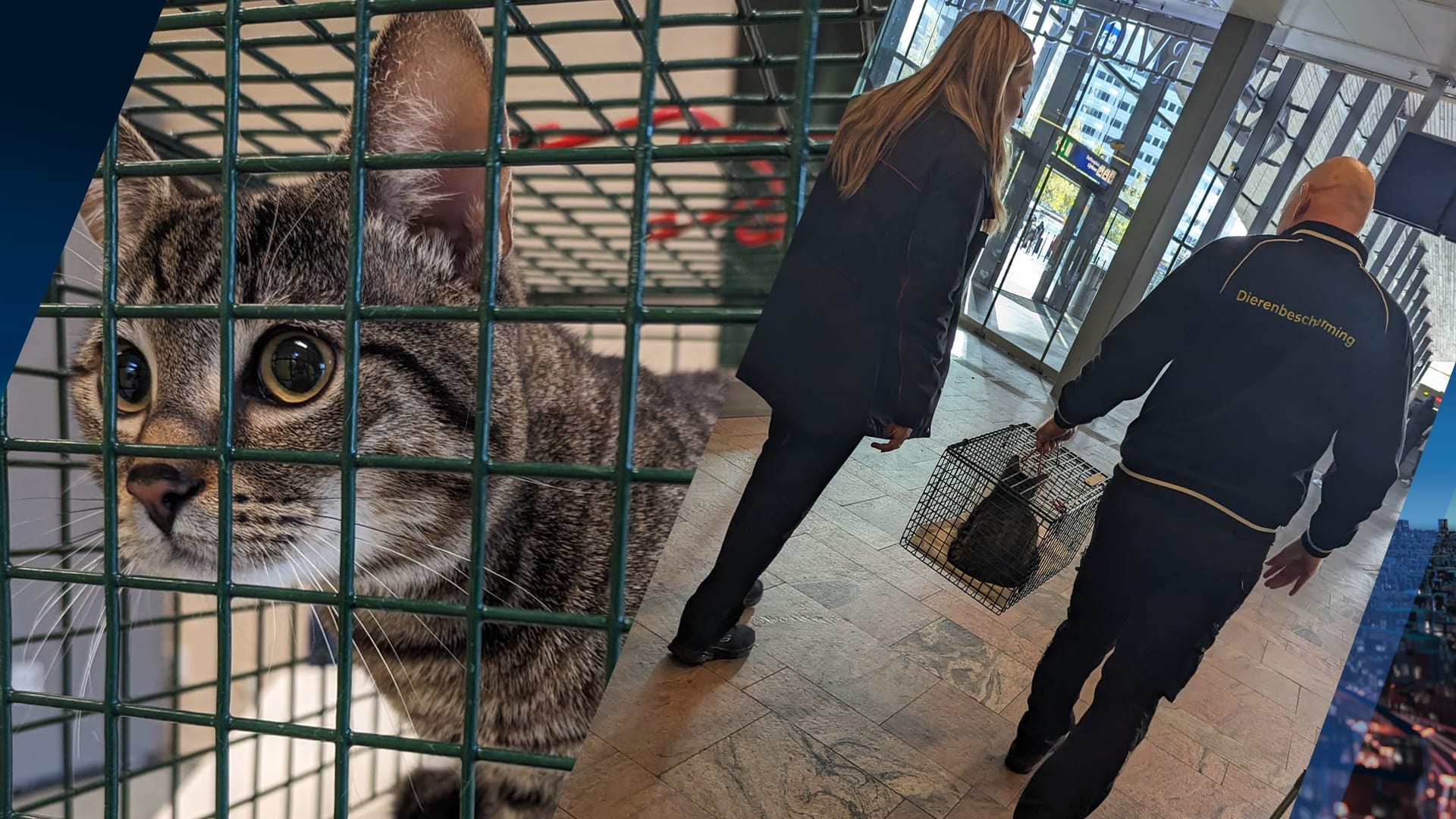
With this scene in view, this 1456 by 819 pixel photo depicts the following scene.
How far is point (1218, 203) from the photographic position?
1.73ft

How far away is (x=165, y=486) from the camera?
40.1 inches

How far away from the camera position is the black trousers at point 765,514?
1.98 feet

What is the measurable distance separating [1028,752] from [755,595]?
234mm

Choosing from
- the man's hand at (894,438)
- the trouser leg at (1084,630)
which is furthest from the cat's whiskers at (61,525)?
the trouser leg at (1084,630)

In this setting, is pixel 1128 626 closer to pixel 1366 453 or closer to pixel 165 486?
pixel 1366 453

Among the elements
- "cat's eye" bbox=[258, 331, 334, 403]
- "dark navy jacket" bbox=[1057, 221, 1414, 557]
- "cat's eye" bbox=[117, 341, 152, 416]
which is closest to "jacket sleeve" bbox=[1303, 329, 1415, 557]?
"dark navy jacket" bbox=[1057, 221, 1414, 557]

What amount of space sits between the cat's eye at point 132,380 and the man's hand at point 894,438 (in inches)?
41.4

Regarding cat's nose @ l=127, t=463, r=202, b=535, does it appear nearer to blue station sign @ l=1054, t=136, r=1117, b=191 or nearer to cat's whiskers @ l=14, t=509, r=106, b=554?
cat's whiskers @ l=14, t=509, r=106, b=554

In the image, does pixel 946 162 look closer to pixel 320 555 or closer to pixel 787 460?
pixel 787 460

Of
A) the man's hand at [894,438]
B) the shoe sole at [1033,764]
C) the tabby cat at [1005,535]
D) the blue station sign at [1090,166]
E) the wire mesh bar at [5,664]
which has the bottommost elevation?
the wire mesh bar at [5,664]

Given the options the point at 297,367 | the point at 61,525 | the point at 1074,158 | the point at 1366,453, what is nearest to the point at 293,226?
the point at 297,367

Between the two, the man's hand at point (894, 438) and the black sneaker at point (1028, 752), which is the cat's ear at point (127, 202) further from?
the black sneaker at point (1028, 752)

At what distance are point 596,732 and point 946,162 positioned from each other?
546 mm

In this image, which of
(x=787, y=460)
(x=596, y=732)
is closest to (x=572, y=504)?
(x=596, y=732)
